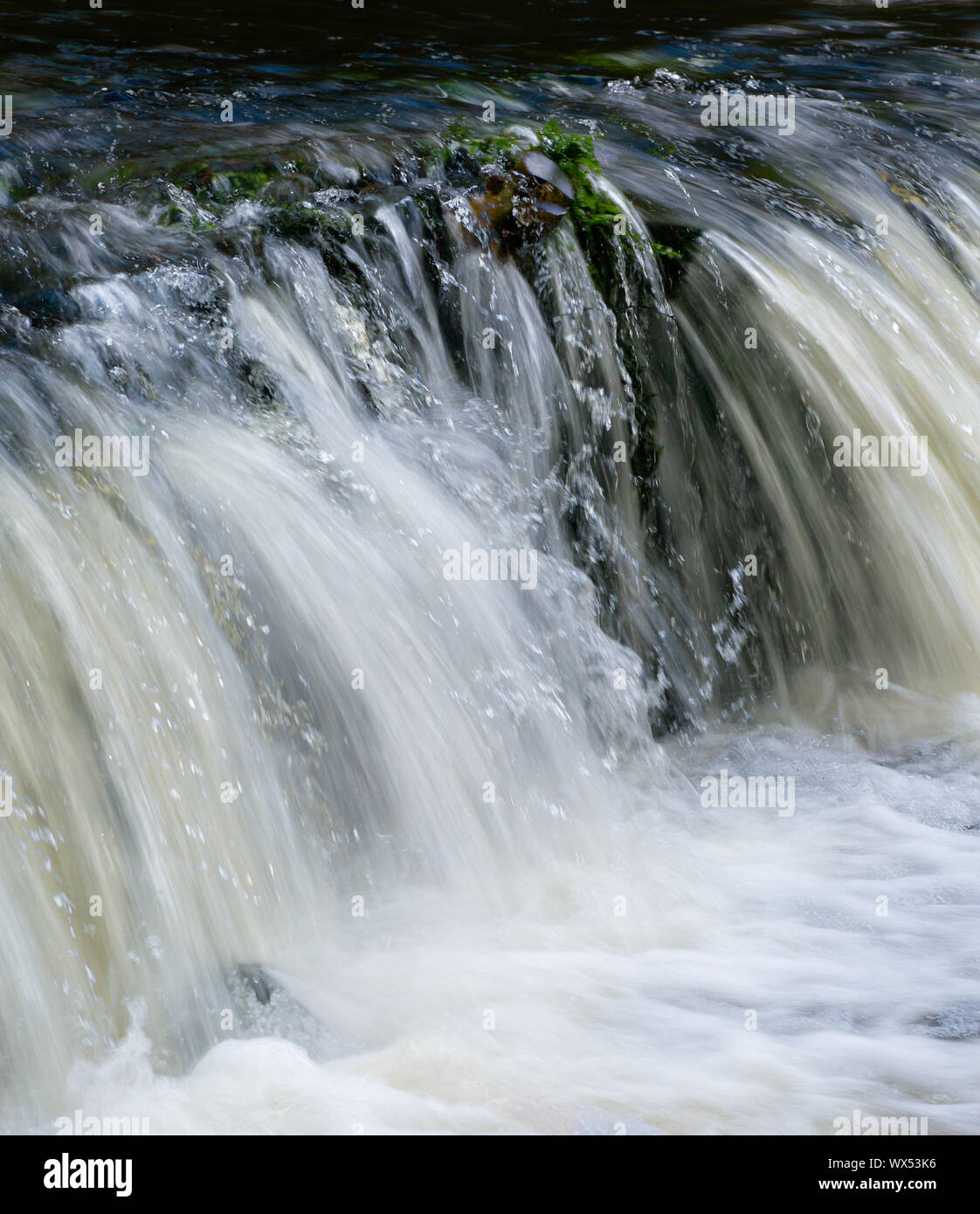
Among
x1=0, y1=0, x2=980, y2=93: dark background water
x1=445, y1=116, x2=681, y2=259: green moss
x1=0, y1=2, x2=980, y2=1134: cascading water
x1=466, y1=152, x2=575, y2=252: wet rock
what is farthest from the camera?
x1=0, y1=0, x2=980, y2=93: dark background water

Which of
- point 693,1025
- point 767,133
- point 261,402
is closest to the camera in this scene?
point 693,1025

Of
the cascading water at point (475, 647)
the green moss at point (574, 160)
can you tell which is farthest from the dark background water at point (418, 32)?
the green moss at point (574, 160)

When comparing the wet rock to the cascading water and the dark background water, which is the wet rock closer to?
the cascading water

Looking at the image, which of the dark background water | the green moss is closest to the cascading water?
the green moss

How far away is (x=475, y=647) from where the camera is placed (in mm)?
3824

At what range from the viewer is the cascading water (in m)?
2.90

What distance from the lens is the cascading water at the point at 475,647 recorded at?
9.53ft

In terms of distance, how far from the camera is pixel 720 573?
4.60 m

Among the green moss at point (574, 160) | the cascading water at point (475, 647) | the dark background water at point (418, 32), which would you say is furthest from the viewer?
the dark background water at point (418, 32)

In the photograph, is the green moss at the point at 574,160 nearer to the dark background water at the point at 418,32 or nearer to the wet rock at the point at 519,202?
the wet rock at the point at 519,202

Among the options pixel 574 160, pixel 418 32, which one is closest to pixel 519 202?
pixel 574 160

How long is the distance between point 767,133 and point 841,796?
334 centimetres
